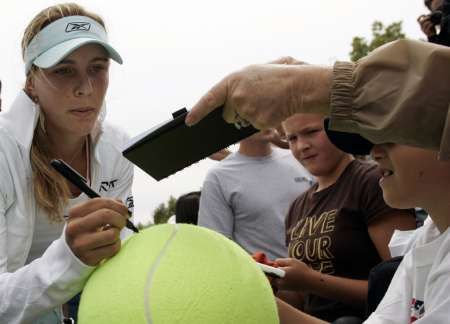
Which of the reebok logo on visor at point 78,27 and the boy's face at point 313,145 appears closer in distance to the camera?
the reebok logo on visor at point 78,27

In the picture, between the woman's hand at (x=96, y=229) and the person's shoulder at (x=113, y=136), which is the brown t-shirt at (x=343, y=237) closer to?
the person's shoulder at (x=113, y=136)

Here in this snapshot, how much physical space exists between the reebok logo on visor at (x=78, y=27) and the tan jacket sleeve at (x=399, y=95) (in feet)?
4.46

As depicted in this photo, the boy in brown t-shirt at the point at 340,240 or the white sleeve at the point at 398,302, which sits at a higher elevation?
the white sleeve at the point at 398,302

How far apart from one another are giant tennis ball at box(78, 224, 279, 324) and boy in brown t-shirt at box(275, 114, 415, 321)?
102 centimetres

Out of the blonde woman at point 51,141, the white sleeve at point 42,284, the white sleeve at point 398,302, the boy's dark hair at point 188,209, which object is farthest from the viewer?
the boy's dark hair at point 188,209

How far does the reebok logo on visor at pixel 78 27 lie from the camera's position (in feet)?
8.70

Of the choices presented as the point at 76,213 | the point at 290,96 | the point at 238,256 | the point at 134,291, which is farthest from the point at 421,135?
the point at 76,213

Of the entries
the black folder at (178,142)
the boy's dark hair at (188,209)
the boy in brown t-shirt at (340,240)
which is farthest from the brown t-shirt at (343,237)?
the boy's dark hair at (188,209)

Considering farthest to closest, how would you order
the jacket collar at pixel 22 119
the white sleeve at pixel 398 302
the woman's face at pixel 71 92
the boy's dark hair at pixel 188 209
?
the boy's dark hair at pixel 188 209 < the woman's face at pixel 71 92 < the jacket collar at pixel 22 119 < the white sleeve at pixel 398 302

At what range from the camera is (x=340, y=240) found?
2.80 meters

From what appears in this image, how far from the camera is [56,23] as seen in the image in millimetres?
2680

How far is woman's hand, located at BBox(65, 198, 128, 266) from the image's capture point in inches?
66.4

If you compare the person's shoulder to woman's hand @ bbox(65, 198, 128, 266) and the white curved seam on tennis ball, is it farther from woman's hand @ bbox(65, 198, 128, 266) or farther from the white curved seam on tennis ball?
the white curved seam on tennis ball

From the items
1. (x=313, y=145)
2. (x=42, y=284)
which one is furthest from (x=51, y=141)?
(x=313, y=145)
